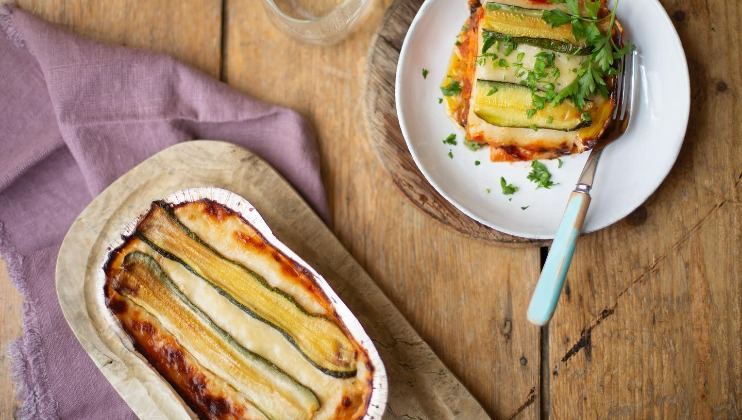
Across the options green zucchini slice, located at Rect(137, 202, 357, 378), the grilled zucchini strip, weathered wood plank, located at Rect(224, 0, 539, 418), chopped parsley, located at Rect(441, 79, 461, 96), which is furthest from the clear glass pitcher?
the grilled zucchini strip

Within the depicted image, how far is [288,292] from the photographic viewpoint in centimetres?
201

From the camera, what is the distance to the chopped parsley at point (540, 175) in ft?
7.29

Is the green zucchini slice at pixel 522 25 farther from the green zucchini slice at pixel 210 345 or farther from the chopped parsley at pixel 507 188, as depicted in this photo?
the green zucchini slice at pixel 210 345

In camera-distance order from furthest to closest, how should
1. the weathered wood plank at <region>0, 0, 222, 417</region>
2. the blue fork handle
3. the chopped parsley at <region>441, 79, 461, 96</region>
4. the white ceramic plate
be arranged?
the weathered wood plank at <region>0, 0, 222, 417</region>, the chopped parsley at <region>441, 79, 461, 96</region>, the white ceramic plate, the blue fork handle

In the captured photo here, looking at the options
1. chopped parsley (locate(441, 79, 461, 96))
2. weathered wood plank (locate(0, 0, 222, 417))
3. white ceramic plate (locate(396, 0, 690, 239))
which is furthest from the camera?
weathered wood plank (locate(0, 0, 222, 417))

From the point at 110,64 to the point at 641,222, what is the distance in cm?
202

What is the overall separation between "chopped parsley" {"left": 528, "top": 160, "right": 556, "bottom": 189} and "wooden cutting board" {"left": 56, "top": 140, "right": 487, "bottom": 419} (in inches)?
21.0

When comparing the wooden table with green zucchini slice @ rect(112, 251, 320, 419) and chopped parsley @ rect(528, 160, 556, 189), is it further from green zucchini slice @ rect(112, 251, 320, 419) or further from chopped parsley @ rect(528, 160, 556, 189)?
green zucchini slice @ rect(112, 251, 320, 419)

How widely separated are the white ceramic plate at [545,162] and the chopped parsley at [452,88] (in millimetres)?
40

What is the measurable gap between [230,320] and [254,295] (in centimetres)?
11

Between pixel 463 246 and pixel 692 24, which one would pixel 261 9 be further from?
pixel 692 24

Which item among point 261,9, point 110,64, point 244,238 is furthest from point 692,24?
→ point 110,64

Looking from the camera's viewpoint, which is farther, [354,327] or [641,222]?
[641,222]

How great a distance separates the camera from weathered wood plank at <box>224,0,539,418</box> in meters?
2.30
